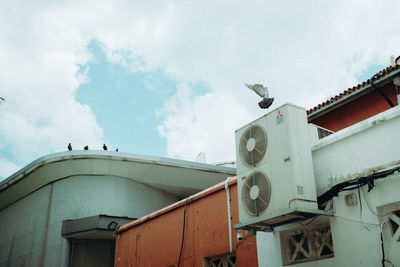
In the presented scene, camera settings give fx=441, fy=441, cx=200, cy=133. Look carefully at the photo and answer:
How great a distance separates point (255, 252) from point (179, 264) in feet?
8.73

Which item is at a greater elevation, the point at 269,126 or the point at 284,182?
the point at 269,126

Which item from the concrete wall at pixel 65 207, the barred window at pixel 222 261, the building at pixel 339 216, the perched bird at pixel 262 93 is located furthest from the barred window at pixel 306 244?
the concrete wall at pixel 65 207

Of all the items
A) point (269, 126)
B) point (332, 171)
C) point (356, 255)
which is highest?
point (269, 126)

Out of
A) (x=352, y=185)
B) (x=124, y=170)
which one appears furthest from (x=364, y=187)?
(x=124, y=170)

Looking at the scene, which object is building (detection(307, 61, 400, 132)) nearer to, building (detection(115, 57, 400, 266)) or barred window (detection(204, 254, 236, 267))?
building (detection(115, 57, 400, 266))

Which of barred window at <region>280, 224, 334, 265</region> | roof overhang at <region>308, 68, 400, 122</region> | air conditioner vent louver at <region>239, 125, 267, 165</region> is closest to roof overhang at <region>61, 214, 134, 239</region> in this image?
roof overhang at <region>308, 68, 400, 122</region>

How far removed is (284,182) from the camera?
20.3 ft

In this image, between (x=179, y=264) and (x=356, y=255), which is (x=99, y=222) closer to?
(x=179, y=264)

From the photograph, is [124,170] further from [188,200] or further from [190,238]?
[190,238]

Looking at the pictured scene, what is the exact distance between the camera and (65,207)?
56.9ft

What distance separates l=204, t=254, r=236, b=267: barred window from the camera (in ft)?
29.0

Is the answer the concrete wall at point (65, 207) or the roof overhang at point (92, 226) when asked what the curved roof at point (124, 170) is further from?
the roof overhang at point (92, 226)

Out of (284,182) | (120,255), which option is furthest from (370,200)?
(120,255)

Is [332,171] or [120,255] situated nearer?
[332,171]
